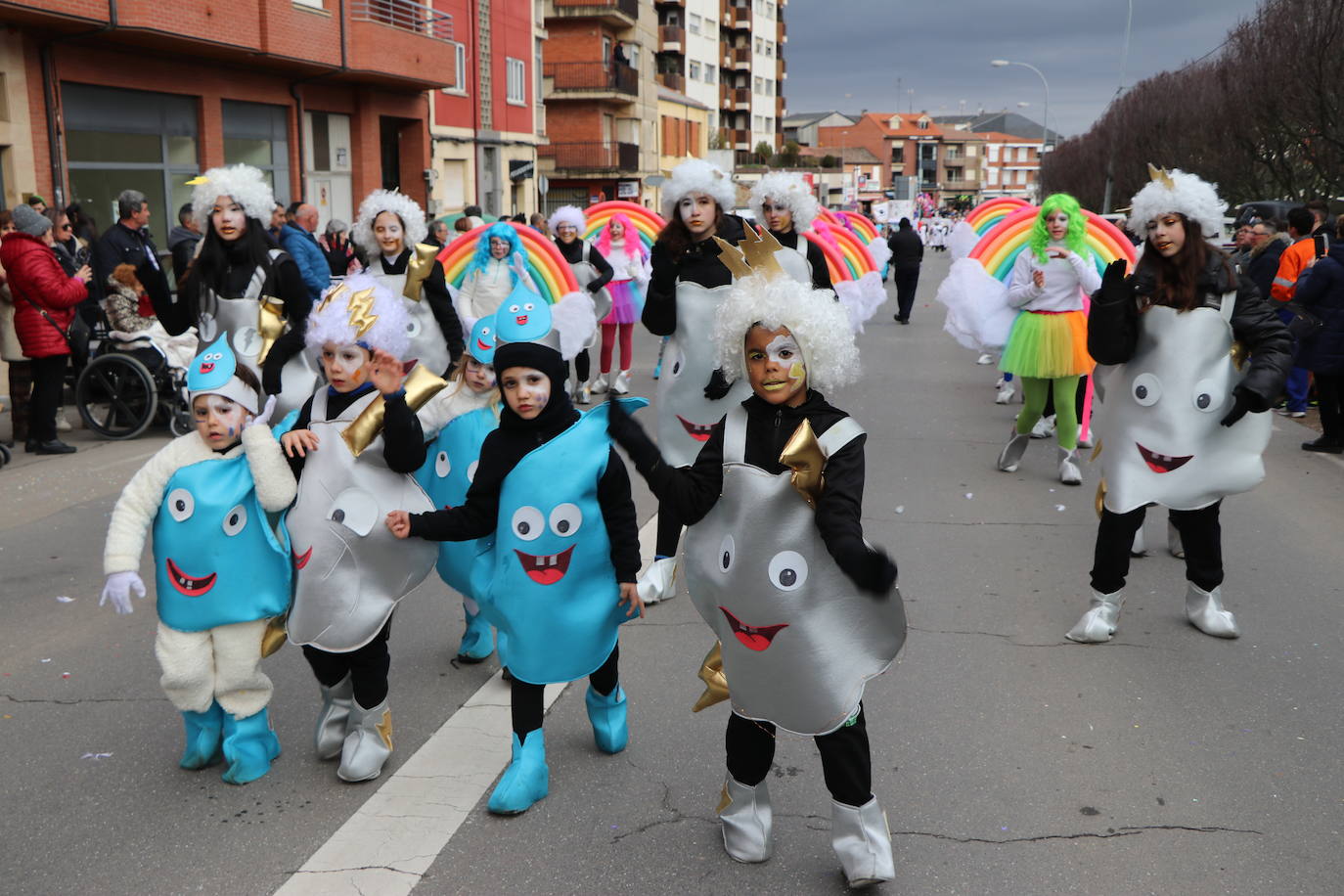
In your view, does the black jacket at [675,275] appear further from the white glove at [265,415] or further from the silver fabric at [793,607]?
the silver fabric at [793,607]

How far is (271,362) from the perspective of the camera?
5.40 m

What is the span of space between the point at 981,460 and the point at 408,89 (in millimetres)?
22188

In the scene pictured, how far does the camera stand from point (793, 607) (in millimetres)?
3172

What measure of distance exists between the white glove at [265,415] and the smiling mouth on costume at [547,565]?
38.8 inches

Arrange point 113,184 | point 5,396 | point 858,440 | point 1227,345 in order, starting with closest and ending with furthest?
point 858,440 < point 1227,345 < point 5,396 < point 113,184

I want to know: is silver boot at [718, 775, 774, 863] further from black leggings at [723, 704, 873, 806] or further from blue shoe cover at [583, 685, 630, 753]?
blue shoe cover at [583, 685, 630, 753]

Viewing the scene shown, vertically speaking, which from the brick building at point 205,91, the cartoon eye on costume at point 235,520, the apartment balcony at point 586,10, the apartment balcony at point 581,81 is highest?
the apartment balcony at point 586,10

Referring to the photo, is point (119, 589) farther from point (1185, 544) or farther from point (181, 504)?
point (1185, 544)

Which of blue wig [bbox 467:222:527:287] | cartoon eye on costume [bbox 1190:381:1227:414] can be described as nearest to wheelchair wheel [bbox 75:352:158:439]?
blue wig [bbox 467:222:527:287]

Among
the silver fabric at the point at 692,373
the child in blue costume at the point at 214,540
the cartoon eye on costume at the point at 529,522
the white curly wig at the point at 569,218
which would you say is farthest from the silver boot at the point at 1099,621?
the white curly wig at the point at 569,218

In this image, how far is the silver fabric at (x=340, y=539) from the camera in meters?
3.81

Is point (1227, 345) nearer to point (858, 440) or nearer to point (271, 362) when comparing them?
point (858, 440)

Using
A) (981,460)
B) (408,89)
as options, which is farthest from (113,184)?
(981,460)

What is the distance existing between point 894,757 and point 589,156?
49.9 metres
